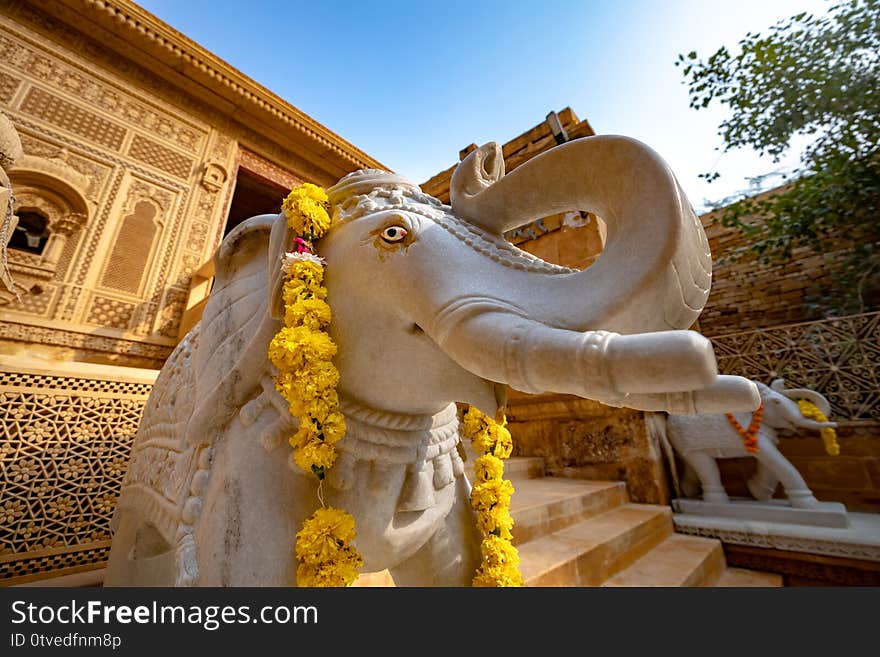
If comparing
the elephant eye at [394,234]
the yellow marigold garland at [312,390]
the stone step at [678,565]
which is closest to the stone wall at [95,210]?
the yellow marigold garland at [312,390]

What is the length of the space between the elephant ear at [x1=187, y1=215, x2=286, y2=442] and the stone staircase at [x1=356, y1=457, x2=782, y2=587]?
0.98 m

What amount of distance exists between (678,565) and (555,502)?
2.73ft

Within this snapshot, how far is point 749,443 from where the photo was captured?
10.7 ft

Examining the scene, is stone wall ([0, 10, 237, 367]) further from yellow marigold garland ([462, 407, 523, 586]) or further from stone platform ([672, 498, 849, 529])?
stone platform ([672, 498, 849, 529])

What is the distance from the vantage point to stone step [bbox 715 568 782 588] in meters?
2.46

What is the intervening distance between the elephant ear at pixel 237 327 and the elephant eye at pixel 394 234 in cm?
31

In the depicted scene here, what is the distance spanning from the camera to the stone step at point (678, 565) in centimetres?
205

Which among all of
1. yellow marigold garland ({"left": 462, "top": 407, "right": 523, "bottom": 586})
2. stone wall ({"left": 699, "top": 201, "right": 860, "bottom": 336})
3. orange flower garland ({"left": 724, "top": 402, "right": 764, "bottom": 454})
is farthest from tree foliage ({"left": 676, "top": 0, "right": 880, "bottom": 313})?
yellow marigold garland ({"left": 462, "top": 407, "right": 523, "bottom": 586})

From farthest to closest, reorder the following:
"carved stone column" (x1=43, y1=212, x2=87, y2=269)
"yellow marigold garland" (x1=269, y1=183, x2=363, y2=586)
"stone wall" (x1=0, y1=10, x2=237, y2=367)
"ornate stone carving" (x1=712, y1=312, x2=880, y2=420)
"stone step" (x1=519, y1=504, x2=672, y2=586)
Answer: "carved stone column" (x1=43, y1=212, x2=87, y2=269) → "stone wall" (x1=0, y1=10, x2=237, y2=367) → "ornate stone carving" (x1=712, y1=312, x2=880, y2=420) → "stone step" (x1=519, y1=504, x2=672, y2=586) → "yellow marigold garland" (x1=269, y1=183, x2=363, y2=586)

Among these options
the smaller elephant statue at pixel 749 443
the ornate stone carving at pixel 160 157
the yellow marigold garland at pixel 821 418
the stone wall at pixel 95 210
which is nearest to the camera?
the smaller elephant statue at pixel 749 443

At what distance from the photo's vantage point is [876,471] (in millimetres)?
3750

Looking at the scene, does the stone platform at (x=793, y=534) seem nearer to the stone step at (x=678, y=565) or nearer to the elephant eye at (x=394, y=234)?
the stone step at (x=678, y=565)
